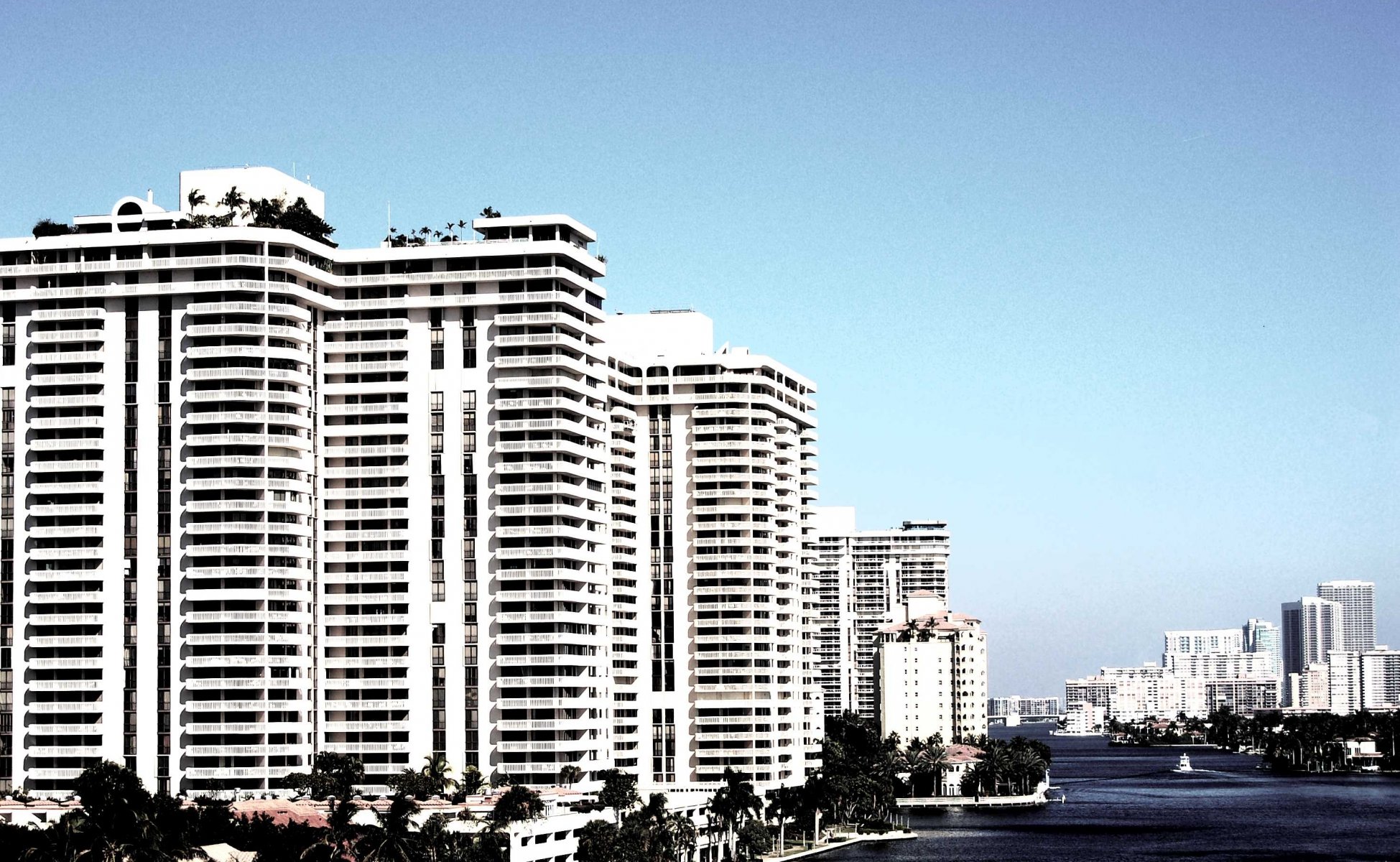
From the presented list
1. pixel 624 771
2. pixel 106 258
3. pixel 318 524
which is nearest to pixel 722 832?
pixel 624 771

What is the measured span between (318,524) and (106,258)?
91.9 feet

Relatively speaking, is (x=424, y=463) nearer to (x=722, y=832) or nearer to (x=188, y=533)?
(x=188, y=533)

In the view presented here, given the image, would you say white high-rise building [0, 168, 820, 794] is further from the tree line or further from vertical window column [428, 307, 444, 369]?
the tree line

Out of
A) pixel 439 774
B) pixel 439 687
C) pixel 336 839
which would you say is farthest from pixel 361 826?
pixel 439 687

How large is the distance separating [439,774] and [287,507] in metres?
24.8

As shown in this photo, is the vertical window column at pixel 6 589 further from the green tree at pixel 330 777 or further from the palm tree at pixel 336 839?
the palm tree at pixel 336 839

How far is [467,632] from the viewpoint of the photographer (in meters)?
162

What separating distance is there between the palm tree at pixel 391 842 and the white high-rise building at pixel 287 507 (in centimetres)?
3561

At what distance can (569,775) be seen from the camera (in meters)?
159

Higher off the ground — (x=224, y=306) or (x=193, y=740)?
→ (x=224, y=306)

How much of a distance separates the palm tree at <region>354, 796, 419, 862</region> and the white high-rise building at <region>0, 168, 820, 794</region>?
117 ft

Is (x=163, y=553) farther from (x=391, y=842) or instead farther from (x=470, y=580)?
(x=391, y=842)

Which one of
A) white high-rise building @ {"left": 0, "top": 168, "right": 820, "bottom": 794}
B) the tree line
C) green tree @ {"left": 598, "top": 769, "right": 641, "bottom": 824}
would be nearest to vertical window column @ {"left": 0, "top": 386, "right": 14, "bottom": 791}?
white high-rise building @ {"left": 0, "top": 168, "right": 820, "bottom": 794}

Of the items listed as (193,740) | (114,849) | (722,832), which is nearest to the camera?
(114,849)
